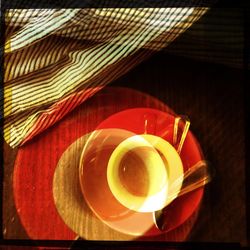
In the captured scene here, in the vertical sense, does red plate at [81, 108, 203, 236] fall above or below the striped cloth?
below

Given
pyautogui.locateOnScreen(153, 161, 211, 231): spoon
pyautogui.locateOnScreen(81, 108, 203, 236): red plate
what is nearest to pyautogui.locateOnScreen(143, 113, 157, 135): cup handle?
pyautogui.locateOnScreen(81, 108, 203, 236): red plate

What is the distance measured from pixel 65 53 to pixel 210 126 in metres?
0.35

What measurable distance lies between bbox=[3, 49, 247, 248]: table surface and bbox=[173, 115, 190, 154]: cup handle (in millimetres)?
14

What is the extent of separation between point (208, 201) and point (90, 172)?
0.84 ft

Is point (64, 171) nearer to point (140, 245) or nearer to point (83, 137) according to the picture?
point (83, 137)

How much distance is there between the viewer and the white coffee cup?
2.65ft

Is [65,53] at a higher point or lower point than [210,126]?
higher

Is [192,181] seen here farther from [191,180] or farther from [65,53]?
[65,53]

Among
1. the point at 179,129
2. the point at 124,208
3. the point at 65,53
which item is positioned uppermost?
the point at 65,53

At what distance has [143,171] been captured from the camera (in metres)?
0.82

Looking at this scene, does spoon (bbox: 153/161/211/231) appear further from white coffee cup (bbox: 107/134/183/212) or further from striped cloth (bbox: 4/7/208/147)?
striped cloth (bbox: 4/7/208/147)

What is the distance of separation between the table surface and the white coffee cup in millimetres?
76

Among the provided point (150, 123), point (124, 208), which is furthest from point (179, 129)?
point (124, 208)

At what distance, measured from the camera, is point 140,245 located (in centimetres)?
80
